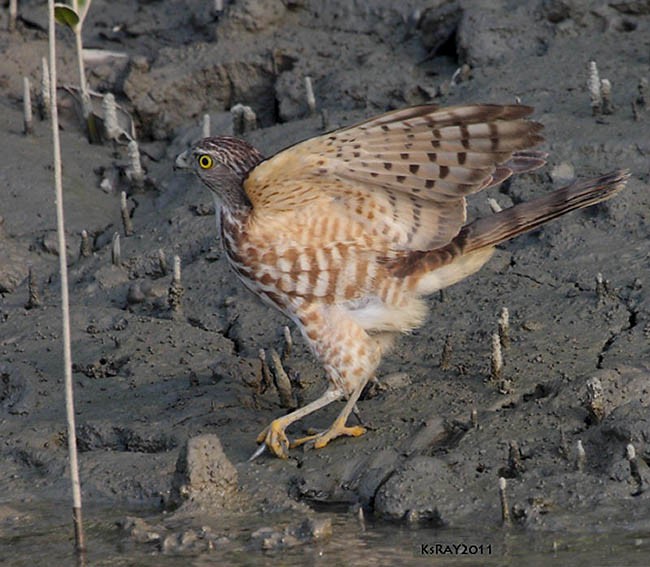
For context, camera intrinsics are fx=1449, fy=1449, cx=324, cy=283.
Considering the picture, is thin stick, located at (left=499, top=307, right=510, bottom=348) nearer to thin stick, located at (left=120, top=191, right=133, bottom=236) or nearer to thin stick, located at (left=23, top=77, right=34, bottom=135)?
thin stick, located at (left=120, top=191, right=133, bottom=236)

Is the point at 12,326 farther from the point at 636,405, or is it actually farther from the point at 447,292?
the point at 636,405

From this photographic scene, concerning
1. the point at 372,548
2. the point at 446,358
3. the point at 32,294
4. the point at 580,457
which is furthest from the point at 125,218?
the point at 580,457

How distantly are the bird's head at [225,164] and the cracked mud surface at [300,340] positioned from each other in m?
1.00

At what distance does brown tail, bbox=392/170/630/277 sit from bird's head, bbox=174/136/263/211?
83 cm

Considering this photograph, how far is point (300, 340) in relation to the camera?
7.70m

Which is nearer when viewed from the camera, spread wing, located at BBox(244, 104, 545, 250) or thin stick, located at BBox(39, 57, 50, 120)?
spread wing, located at BBox(244, 104, 545, 250)

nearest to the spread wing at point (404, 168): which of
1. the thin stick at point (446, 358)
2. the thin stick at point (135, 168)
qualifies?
the thin stick at point (446, 358)

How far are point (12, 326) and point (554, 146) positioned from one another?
3.29m

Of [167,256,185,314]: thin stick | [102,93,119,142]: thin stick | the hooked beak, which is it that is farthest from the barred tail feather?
[102,93,119,142]: thin stick

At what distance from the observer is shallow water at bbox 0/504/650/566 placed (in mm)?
5520

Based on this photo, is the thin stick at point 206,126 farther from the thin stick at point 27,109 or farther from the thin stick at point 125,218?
the thin stick at point 27,109

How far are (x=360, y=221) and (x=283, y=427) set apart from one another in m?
1.02

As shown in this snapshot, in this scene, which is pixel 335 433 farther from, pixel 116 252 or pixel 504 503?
pixel 116 252

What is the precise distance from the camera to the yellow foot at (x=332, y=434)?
6.65 metres
